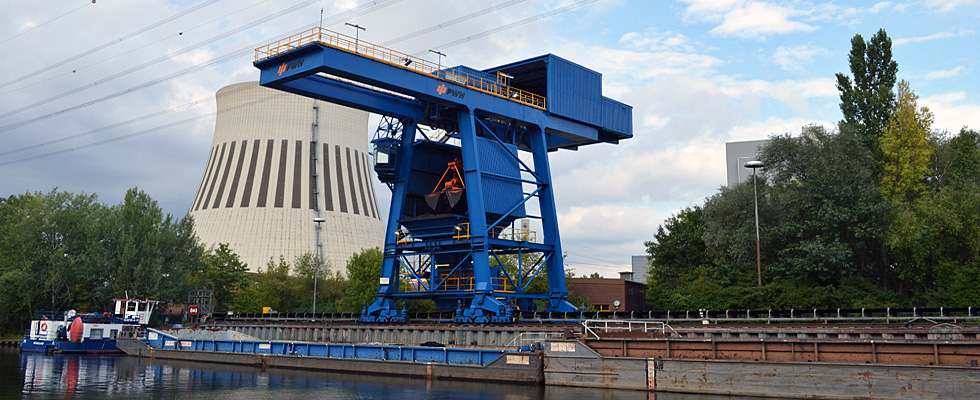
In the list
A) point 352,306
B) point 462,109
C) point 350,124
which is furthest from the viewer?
point 350,124

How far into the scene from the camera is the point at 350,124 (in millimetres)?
73562

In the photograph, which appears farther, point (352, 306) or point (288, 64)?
point (352, 306)

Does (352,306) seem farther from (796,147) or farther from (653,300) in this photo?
(796,147)

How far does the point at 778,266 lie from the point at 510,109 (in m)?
21.6

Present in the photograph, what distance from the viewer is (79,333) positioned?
46156mm

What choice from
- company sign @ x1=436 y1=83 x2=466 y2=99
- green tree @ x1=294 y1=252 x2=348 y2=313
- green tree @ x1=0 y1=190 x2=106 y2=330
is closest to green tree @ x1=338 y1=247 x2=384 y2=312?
green tree @ x1=294 y1=252 x2=348 y2=313

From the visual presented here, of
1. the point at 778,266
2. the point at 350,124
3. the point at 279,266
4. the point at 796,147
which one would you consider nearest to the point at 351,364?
the point at 778,266

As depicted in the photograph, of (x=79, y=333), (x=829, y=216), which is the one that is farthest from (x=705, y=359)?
(x=79, y=333)

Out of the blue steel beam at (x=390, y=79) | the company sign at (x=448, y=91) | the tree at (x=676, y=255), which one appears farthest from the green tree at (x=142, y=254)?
the tree at (x=676, y=255)

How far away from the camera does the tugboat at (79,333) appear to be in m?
46.2

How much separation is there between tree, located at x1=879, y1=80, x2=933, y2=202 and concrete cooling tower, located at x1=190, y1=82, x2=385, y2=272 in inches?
1880

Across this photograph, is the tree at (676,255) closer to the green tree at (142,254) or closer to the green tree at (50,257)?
the green tree at (142,254)

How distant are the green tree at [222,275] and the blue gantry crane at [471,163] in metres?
31.9

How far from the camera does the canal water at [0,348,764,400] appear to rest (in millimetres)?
22578
